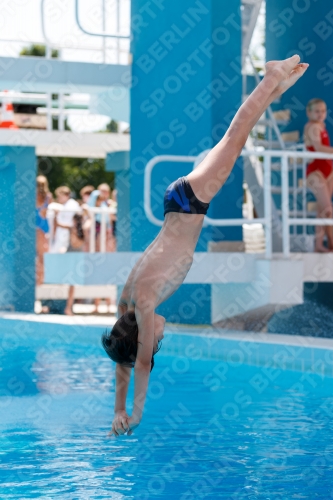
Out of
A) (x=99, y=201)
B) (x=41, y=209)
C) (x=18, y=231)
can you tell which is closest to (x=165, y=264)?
(x=18, y=231)

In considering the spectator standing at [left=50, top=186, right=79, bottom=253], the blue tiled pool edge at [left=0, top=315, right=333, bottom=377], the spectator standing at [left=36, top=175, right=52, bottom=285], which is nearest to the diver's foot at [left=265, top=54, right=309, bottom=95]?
the blue tiled pool edge at [left=0, top=315, right=333, bottom=377]

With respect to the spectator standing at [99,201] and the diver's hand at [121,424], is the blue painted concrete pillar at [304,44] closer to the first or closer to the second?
the spectator standing at [99,201]

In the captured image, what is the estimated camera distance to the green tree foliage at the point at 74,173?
44344 millimetres

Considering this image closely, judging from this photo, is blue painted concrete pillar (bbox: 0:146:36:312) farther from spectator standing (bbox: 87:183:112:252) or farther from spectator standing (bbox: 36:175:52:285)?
spectator standing (bbox: 87:183:112:252)

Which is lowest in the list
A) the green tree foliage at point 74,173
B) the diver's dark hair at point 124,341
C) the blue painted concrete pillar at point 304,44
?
the diver's dark hair at point 124,341

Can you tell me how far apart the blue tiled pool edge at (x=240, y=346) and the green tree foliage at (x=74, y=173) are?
1345 inches

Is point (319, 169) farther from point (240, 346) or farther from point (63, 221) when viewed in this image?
point (63, 221)

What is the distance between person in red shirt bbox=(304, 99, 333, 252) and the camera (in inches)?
327

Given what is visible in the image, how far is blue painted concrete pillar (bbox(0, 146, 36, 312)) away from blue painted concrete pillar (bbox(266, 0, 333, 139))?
3671 mm

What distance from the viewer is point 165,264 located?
4043 mm

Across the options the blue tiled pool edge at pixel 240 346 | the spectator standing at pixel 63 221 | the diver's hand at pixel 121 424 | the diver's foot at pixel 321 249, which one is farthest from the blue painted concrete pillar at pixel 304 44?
the diver's hand at pixel 121 424

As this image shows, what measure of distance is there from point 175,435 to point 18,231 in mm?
7658

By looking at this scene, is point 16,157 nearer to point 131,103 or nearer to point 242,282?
point 131,103

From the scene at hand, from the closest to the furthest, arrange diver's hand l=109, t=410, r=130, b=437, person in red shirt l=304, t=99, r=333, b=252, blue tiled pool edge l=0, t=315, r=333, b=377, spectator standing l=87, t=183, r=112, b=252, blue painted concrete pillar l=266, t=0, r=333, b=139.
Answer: diver's hand l=109, t=410, r=130, b=437, blue tiled pool edge l=0, t=315, r=333, b=377, person in red shirt l=304, t=99, r=333, b=252, blue painted concrete pillar l=266, t=0, r=333, b=139, spectator standing l=87, t=183, r=112, b=252
